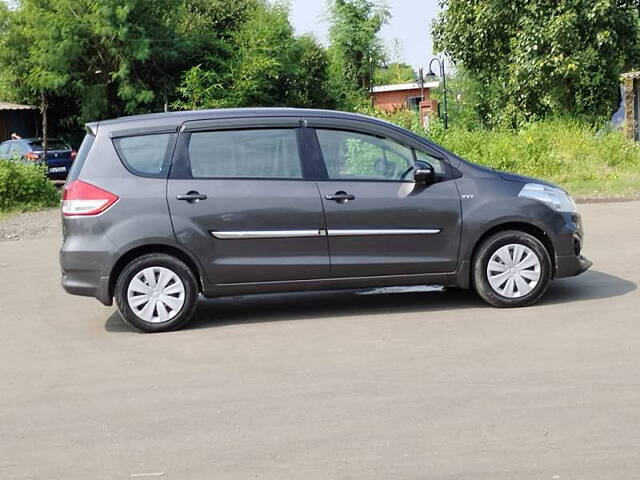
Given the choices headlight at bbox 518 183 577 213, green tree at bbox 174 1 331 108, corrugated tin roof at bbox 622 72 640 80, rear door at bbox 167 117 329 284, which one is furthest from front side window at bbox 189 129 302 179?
green tree at bbox 174 1 331 108

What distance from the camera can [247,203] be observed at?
7.98 meters

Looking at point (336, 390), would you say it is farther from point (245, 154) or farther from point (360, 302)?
point (360, 302)

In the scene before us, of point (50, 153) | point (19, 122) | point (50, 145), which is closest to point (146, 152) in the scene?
point (50, 153)

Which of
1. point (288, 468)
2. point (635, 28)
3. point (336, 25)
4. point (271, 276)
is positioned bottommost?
point (288, 468)

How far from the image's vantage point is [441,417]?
5312 mm

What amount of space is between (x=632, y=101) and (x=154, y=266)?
941 inches

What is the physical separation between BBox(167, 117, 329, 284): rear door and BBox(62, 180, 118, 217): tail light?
52cm

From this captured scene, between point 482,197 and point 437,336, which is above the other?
point 482,197

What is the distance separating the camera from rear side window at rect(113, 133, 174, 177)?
8.06 metres

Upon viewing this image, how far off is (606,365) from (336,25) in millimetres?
40984

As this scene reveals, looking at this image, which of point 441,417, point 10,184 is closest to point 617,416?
point 441,417

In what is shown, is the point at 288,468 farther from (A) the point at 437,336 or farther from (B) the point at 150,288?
(B) the point at 150,288

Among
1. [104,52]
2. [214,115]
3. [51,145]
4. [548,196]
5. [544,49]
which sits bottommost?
[548,196]

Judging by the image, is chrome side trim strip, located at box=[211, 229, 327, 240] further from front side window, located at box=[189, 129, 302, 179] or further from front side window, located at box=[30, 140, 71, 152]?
front side window, located at box=[30, 140, 71, 152]
